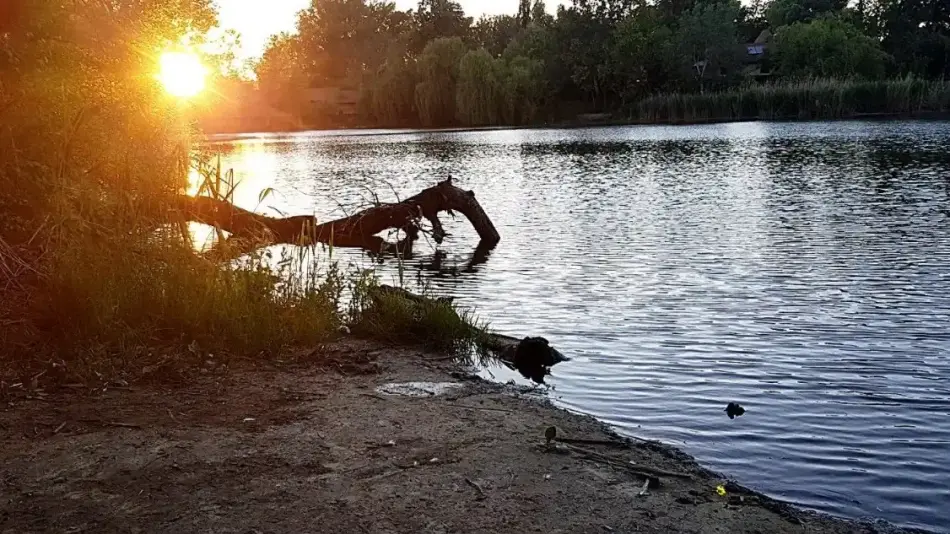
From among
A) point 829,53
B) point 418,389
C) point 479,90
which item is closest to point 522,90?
point 479,90

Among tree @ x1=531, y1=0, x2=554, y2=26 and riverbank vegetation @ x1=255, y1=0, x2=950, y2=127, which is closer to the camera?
riverbank vegetation @ x1=255, y1=0, x2=950, y2=127

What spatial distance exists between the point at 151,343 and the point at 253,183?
91.5ft

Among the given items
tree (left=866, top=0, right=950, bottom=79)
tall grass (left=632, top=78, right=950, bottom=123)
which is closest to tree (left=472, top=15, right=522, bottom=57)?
tree (left=866, top=0, right=950, bottom=79)

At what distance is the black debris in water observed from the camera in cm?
717

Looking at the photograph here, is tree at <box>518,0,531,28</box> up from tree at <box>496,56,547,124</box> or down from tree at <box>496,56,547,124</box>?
up

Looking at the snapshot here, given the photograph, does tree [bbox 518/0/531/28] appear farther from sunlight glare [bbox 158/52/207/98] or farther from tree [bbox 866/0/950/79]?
sunlight glare [bbox 158/52/207/98]

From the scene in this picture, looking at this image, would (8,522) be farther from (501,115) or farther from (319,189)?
(501,115)

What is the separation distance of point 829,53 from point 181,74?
7183 centimetres

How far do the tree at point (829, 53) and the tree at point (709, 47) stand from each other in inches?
169

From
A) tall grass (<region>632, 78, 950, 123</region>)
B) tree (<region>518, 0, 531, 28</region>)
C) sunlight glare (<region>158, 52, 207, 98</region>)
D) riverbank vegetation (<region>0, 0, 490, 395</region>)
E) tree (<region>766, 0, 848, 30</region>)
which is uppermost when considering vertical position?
tree (<region>518, 0, 531, 28</region>)

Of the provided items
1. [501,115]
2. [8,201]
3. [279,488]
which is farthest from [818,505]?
[501,115]

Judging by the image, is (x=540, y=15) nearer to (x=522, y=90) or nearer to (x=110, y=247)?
(x=522, y=90)

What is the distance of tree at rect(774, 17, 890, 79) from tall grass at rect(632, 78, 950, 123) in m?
6.97

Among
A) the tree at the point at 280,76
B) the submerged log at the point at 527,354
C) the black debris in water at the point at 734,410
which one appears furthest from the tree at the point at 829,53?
the black debris in water at the point at 734,410
